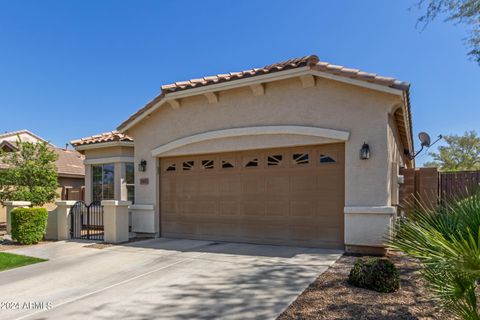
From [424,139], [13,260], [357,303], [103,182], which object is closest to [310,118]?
[424,139]

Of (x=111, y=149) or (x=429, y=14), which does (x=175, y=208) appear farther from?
(x=429, y=14)

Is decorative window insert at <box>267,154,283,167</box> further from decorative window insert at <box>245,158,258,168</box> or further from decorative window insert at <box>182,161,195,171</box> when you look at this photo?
decorative window insert at <box>182,161,195,171</box>

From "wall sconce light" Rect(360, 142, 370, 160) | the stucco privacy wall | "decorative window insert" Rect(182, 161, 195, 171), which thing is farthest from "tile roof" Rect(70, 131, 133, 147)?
"wall sconce light" Rect(360, 142, 370, 160)

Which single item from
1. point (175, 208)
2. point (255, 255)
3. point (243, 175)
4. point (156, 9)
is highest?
point (156, 9)

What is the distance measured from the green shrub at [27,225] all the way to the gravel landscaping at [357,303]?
31.4 ft

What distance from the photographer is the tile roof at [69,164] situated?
2054 centimetres

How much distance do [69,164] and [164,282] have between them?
1992 cm

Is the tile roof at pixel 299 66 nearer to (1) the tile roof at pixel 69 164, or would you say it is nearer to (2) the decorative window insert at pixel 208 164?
(2) the decorative window insert at pixel 208 164

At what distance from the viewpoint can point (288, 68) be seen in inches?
329

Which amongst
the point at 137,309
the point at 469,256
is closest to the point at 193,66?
the point at 137,309

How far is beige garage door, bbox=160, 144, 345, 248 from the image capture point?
8.45m

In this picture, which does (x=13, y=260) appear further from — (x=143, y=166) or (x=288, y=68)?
(x=288, y=68)

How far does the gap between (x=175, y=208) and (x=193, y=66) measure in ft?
31.1

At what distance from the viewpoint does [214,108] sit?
10.0 m
